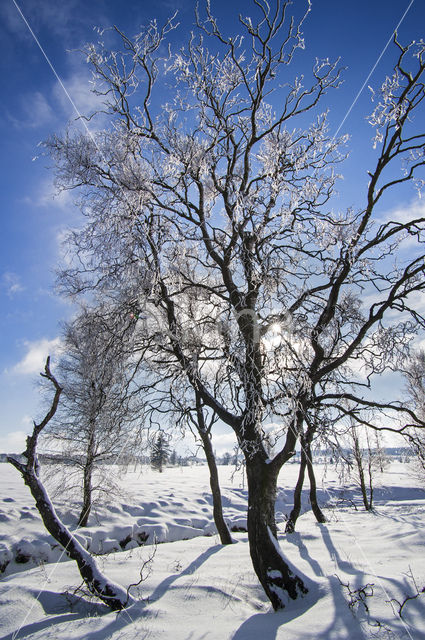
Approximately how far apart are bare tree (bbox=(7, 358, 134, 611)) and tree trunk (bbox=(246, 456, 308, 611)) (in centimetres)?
175

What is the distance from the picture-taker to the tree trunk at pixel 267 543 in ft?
13.3

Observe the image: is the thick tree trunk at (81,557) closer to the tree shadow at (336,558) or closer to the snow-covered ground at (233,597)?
the snow-covered ground at (233,597)

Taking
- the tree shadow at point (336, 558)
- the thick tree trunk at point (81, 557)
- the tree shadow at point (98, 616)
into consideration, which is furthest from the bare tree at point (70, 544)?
the tree shadow at point (336, 558)

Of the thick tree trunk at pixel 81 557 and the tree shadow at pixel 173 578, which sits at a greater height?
the thick tree trunk at pixel 81 557

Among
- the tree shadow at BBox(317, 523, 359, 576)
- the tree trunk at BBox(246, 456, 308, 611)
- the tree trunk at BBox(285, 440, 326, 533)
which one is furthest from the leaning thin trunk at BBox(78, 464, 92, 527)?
the tree trunk at BBox(246, 456, 308, 611)

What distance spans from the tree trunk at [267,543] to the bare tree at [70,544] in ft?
5.76

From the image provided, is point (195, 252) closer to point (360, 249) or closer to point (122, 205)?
point (122, 205)

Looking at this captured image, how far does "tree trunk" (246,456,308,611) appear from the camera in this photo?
406cm

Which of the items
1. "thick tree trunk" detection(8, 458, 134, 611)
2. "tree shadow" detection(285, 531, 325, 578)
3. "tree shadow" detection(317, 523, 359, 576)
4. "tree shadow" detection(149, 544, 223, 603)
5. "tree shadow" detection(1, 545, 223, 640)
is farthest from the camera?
"tree shadow" detection(285, 531, 325, 578)

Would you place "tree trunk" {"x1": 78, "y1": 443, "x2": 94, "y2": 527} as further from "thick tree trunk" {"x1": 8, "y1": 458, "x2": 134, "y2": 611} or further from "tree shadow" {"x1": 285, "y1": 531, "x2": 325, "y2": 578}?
"thick tree trunk" {"x1": 8, "y1": 458, "x2": 134, "y2": 611}

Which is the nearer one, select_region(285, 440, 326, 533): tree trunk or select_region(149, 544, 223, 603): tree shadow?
select_region(149, 544, 223, 603): tree shadow

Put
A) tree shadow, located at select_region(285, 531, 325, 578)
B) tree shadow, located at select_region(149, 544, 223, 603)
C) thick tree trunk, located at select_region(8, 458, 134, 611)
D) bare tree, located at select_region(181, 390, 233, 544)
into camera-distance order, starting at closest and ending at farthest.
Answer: thick tree trunk, located at select_region(8, 458, 134, 611) < tree shadow, located at select_region(149, 544, 223, 603) < tree shadow, located at select_region(285, 531, 325, 578) < bare tree, located at select_region(181, 390, 233, 544)

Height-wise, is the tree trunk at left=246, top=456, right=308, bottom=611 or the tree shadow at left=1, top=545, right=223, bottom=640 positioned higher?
the tree trunk at left=246, top=456, right=308, bottom=611

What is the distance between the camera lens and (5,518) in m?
12.2
